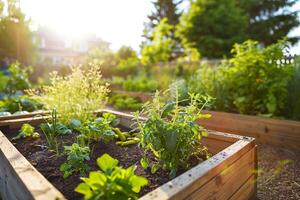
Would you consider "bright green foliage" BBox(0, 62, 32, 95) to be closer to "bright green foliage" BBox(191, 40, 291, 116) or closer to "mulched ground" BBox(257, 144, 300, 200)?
"bright green foliage" BBox(191, 40, 291, 116)

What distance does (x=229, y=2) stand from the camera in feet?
43.0

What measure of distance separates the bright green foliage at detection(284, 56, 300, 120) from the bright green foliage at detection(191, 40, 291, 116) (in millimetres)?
57

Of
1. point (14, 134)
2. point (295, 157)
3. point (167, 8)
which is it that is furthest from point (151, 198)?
point (167, 8)

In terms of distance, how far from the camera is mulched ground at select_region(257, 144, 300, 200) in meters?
1.81

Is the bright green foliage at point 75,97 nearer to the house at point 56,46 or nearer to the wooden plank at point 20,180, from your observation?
the wooden plank at point 20,180

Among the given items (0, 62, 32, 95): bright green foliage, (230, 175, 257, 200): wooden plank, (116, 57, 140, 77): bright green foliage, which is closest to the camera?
(230, 175, 257, 200): wooden plank

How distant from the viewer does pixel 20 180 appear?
110cm

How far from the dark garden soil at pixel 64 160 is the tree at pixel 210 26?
462 inches

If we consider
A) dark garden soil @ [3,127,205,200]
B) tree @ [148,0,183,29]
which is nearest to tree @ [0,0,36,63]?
dark garden soil @ [3,127,205,200]

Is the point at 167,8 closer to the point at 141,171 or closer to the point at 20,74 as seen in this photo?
the point at 20,74

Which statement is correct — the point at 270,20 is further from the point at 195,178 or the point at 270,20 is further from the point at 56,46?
the point at 56,46

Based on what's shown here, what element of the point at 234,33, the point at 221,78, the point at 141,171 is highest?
the point at 234,33

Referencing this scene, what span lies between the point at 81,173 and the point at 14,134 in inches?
46.9

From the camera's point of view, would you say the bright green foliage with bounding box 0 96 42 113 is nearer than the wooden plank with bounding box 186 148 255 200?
No
